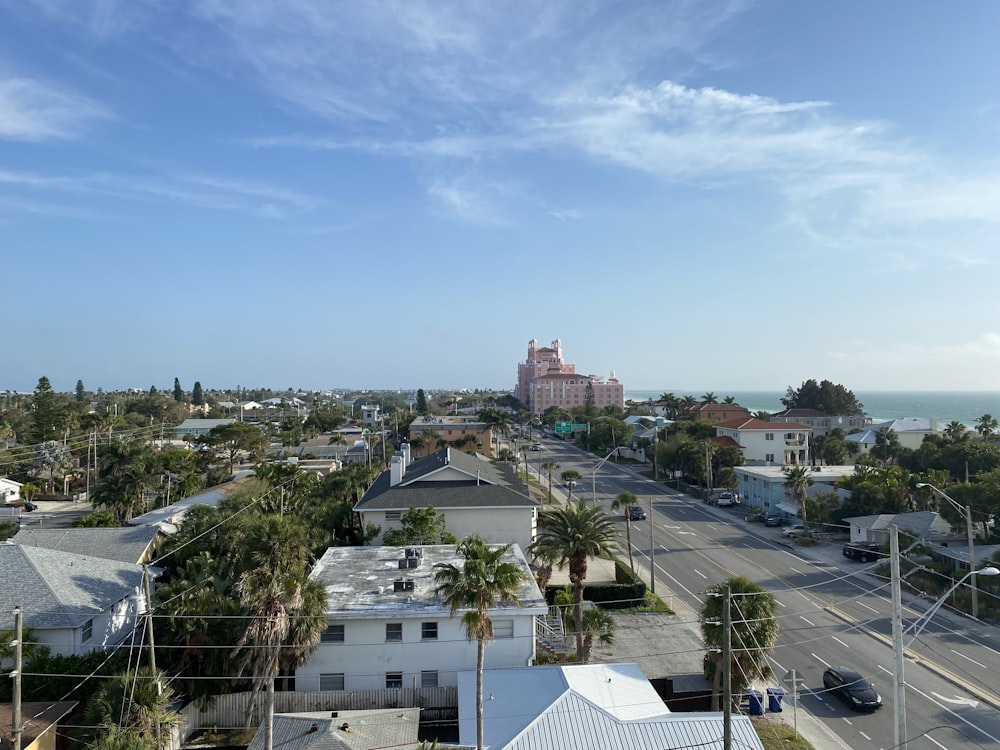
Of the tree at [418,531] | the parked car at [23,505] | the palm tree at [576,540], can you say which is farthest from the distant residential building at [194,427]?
the palm tree at [576,540]

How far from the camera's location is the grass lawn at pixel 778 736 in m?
23.6

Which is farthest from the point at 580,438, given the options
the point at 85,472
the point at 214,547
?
the point at 214,547

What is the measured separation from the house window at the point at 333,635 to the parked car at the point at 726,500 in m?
57.5

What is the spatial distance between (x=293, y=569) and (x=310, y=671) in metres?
8.02

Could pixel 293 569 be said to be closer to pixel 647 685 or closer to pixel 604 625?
pixel 647 685

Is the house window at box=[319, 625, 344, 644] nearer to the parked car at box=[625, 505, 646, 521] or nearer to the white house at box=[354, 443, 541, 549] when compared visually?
the white house at box=[354, 443, 541, 549]

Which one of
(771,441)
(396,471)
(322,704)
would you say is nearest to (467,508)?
(396,471)

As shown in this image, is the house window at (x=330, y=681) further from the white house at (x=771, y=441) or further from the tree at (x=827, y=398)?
the tree at (x=827, y=398)

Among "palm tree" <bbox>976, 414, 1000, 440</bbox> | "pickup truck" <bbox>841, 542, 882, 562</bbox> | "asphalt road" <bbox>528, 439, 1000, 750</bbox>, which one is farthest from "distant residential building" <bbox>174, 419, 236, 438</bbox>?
"palm tree" <bbox>976, 414, 1000, 440</bbox>

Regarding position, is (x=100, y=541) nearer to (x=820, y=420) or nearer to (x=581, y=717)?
(x=581, y=717)

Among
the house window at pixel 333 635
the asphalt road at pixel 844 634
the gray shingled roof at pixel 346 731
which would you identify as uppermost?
the house window at pixel 333 635

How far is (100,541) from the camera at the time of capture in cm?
3916

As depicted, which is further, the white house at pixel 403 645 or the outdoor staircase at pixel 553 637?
the outdoor staircase at pixel 553 637

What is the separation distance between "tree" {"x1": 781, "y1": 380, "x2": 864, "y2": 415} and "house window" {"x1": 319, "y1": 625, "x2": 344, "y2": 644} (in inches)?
5468
